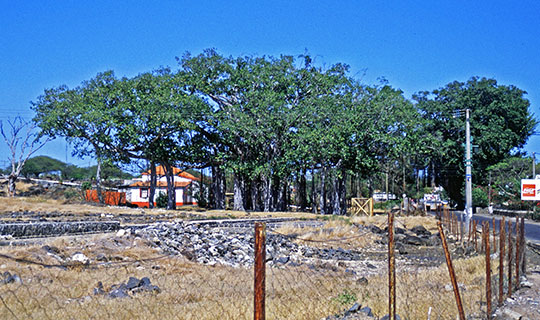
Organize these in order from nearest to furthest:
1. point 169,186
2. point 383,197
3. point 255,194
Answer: point 169,186, point 255,194, point 383,197

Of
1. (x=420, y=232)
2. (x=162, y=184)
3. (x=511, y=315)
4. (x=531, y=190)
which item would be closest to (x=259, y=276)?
(x=511, y=315)

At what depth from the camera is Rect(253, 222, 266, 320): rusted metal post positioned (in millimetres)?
5066

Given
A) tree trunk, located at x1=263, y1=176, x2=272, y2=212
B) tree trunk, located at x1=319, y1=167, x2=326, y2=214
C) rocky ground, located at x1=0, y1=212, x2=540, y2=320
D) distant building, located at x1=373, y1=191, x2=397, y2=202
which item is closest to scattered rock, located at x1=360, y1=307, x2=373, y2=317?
rocky ground, located at x1=0, y1=212, x2=540, y2=320

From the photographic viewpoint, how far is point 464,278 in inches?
521

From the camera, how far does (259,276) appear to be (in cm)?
516

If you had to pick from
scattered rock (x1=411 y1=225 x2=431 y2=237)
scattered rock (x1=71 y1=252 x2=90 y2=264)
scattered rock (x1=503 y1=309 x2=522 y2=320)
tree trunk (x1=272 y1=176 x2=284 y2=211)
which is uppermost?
tree trunk (x1=272 y1=176 x2=284 y2=211)

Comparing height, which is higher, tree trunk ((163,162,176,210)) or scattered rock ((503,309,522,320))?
tree trunk ((163,162,176,210))

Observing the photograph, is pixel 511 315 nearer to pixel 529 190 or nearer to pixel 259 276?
pixel 259 276

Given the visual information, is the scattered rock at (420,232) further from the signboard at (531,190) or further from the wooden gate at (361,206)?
the wooden gate at (361,206)

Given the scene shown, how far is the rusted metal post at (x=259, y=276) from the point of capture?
5066 millimetres

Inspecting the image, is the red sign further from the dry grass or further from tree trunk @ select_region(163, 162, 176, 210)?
tree trunk @ select_region(163, 162, 176, 210)

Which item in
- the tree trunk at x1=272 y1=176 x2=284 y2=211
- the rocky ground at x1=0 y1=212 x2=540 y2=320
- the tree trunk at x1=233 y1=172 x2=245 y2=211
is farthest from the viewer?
the tree trunk at x1=272 y1=176 x2=284 y2=211

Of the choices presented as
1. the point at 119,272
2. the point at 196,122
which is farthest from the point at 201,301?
the point at 196,122

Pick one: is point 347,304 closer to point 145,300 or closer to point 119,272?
point 145,300
